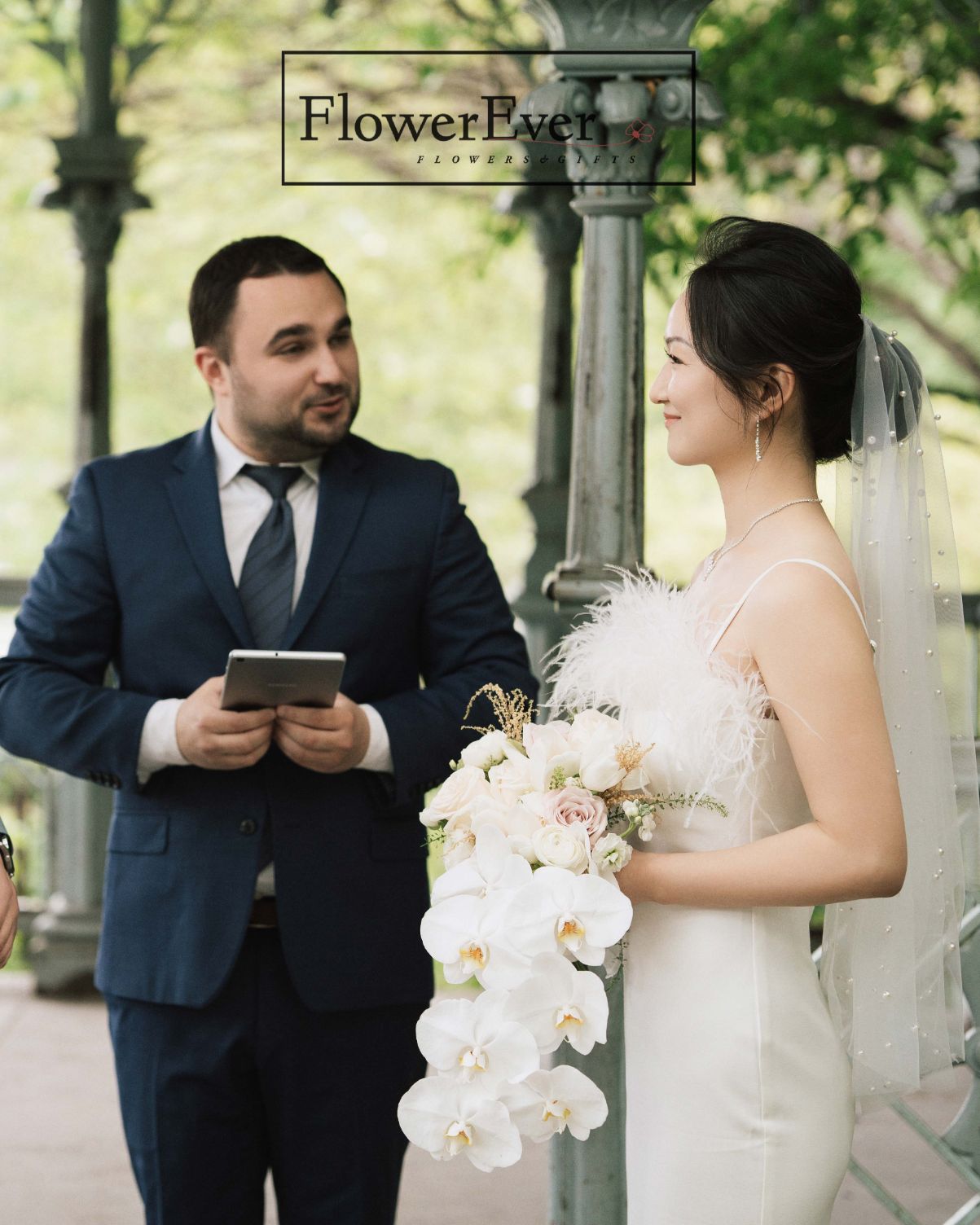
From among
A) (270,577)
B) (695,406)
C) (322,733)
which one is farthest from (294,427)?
(695,406)

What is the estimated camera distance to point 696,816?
217 cm

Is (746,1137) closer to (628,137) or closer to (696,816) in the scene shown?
(696,816)

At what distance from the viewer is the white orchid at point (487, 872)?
194cm

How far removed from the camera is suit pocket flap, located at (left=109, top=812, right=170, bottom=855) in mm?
2832

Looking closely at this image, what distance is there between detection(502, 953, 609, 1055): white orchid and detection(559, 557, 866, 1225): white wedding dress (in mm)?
264

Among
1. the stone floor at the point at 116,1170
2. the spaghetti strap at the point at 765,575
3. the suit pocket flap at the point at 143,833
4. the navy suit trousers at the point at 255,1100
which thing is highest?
the spaghetti strap at the point at 765,575

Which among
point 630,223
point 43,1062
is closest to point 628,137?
point 630,223

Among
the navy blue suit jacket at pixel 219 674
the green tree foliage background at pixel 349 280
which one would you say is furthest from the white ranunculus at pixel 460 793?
the green tree foliage background at pixel 349 280

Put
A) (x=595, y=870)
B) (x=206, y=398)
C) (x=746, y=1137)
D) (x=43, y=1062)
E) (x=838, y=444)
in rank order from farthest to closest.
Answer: (x=206, y=398)
(x=43, y=1062)
(x=838, y=444)
(x=746, y=1137)
(x=595, y=870)

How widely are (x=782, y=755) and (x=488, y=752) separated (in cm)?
41

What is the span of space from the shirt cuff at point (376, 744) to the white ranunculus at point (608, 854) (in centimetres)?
86

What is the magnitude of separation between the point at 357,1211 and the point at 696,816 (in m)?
1.16

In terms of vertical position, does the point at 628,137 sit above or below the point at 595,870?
above

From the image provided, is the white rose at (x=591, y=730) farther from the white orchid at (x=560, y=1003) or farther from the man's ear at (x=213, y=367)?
the man's ear at (x=213, y=367)
